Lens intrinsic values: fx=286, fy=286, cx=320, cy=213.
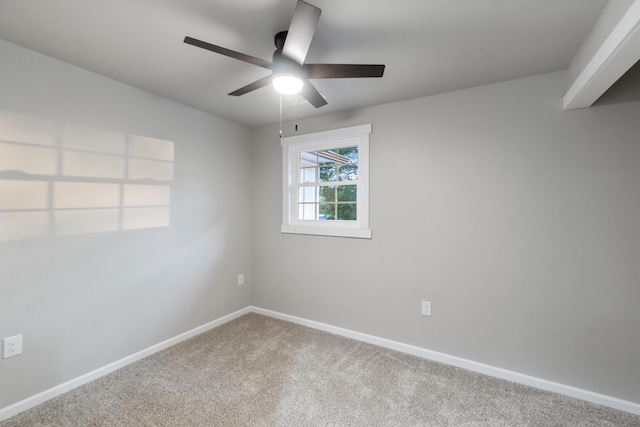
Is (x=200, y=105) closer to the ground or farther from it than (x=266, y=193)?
farther from it

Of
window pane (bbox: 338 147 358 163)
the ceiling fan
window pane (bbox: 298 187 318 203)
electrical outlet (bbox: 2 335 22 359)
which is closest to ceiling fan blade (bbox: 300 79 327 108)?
the ceiling fan

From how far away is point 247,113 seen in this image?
3.08m

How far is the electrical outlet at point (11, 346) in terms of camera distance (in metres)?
1.79

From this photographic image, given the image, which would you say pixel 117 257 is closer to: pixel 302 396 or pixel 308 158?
pixel 302 396

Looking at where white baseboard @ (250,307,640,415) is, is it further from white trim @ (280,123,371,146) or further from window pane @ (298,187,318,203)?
white trim @ (280,123,371,146)

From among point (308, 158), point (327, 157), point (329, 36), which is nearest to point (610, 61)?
point (329, 36)

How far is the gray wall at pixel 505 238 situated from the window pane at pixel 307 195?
57cm

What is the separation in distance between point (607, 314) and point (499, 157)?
130 centimetres

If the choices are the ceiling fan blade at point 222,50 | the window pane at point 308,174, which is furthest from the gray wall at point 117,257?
the ceiling fan blade at point 222,50

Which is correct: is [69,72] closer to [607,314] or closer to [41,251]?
[41,251]

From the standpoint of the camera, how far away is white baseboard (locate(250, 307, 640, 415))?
76.2 inches

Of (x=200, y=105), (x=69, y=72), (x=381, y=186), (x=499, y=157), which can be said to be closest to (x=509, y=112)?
(x=499, y=157)

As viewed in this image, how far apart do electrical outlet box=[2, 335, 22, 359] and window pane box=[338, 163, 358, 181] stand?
2795mm

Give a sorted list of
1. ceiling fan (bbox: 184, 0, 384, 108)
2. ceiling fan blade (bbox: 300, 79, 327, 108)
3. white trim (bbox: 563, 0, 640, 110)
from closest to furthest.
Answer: white trim (bbox: 563, 0, 640, 110) → ceiling fan (bbox: 184, 0, 384, 108) → ceiling fan blade (bbox: 300, 79, 327, 108)
